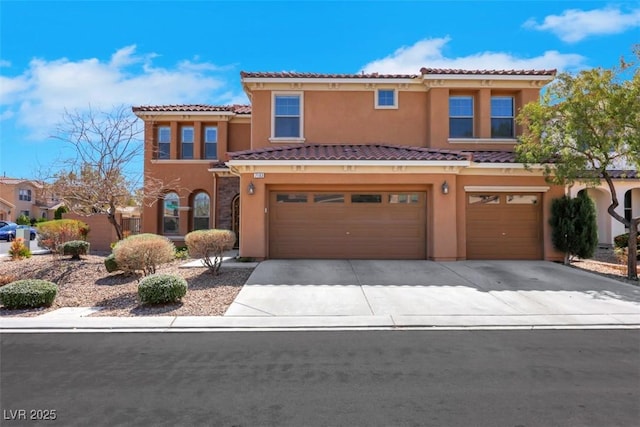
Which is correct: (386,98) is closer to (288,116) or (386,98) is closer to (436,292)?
(288,116)

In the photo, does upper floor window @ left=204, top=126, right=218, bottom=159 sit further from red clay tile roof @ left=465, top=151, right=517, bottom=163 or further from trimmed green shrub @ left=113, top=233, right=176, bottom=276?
red clay tile roof @ left=465, top=151, right=517, bottom=163

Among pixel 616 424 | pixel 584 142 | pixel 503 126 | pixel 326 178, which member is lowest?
pixel 616 424

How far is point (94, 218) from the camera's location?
18.9m

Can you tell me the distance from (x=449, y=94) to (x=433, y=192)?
4576 millimetres

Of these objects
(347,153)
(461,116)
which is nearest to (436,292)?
(347,153)

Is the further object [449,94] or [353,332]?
[449,94]

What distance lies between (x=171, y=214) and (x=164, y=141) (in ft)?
11.6

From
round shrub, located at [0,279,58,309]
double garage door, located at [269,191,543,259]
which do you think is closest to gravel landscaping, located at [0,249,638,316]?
round shrub, located at [0,279,58,309]

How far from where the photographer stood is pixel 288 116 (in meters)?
15.5

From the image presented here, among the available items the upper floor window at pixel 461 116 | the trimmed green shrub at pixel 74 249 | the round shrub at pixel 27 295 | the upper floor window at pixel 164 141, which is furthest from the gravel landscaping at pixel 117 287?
the upper floor window at pixel 461 116

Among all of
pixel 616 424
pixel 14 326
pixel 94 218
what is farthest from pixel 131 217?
pixel 616 424

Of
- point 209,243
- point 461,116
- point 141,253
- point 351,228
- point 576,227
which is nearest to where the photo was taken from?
point 141,253

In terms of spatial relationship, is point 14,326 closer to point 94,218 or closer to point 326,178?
point 326,178

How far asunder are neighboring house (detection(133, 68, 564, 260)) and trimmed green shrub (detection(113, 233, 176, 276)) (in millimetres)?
2849
